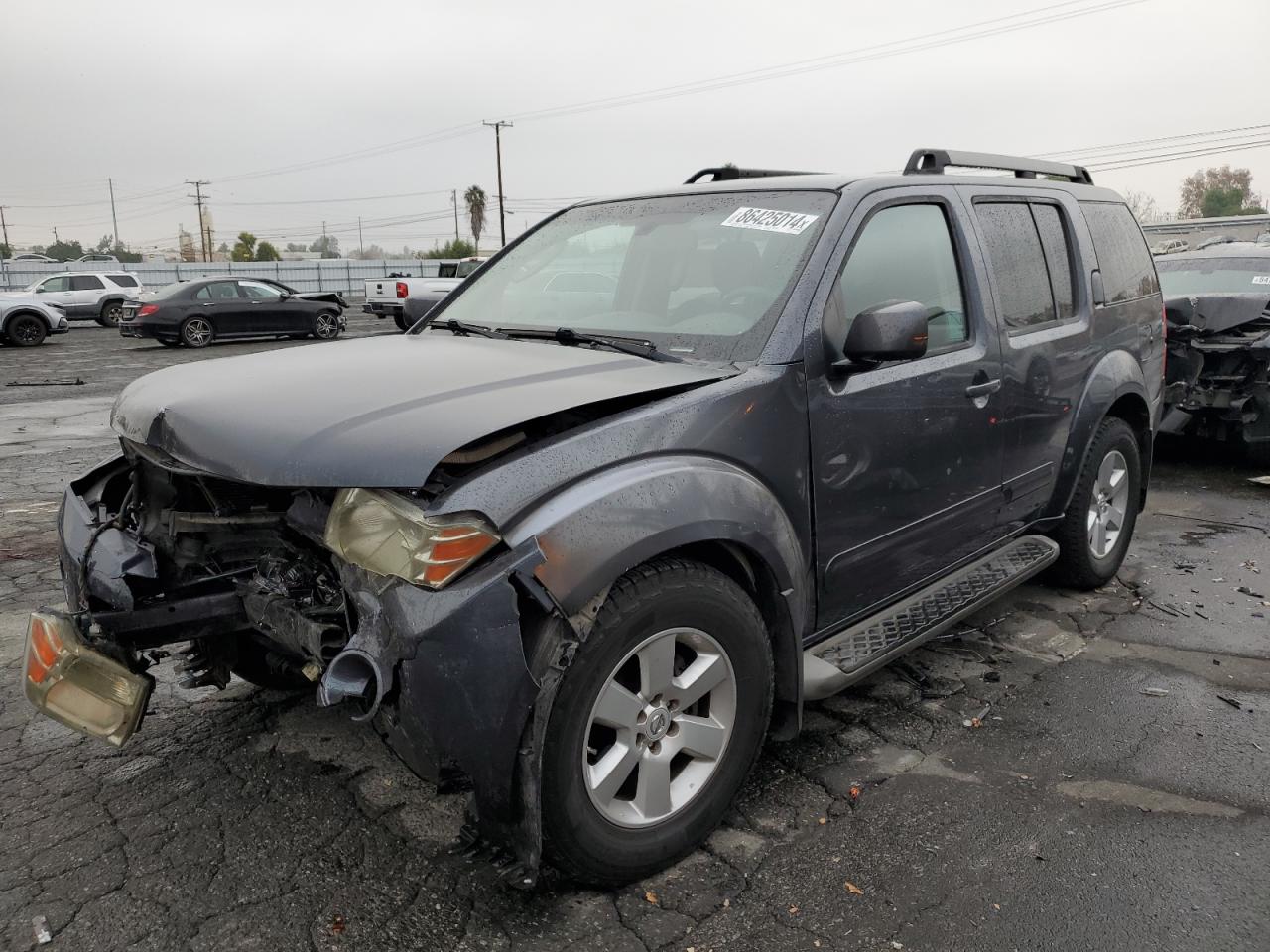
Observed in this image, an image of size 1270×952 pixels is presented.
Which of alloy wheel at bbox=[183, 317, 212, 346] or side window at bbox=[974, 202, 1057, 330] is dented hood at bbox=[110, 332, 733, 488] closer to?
side window at bbox=[974, 202, 1057, 330]

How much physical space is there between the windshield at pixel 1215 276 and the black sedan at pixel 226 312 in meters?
17.9

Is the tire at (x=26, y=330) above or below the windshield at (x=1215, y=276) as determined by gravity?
below

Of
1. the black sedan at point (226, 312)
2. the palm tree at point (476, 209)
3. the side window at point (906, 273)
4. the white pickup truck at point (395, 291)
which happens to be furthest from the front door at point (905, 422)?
the palm tree at point (476, 209)

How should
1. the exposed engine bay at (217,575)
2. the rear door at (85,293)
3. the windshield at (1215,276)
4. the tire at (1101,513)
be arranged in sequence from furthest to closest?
1. the rear door at (85,293)
2. the windshield at (1215,276)
3. the tire at (1101,513)
4. the exposed engine bay at (217,575)

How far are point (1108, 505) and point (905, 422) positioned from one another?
2167 mm

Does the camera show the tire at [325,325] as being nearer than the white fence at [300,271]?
Yes

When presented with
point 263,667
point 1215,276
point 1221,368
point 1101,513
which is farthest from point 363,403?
point 1215,276

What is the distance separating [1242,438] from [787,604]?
19.7 ft

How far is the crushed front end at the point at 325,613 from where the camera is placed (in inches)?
83.4

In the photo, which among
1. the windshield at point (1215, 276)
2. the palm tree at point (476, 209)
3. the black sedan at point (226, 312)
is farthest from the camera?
the palm tree at point (476, 209)

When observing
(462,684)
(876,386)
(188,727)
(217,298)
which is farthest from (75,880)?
(217,298)

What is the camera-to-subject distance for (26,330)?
21625 millimetres

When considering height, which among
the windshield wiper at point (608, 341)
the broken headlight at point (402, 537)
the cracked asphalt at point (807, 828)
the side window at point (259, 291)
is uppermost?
the side window at point (259, 291)

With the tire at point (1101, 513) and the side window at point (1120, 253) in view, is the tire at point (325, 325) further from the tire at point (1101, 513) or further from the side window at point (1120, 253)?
the tire at point (1101, 513)
